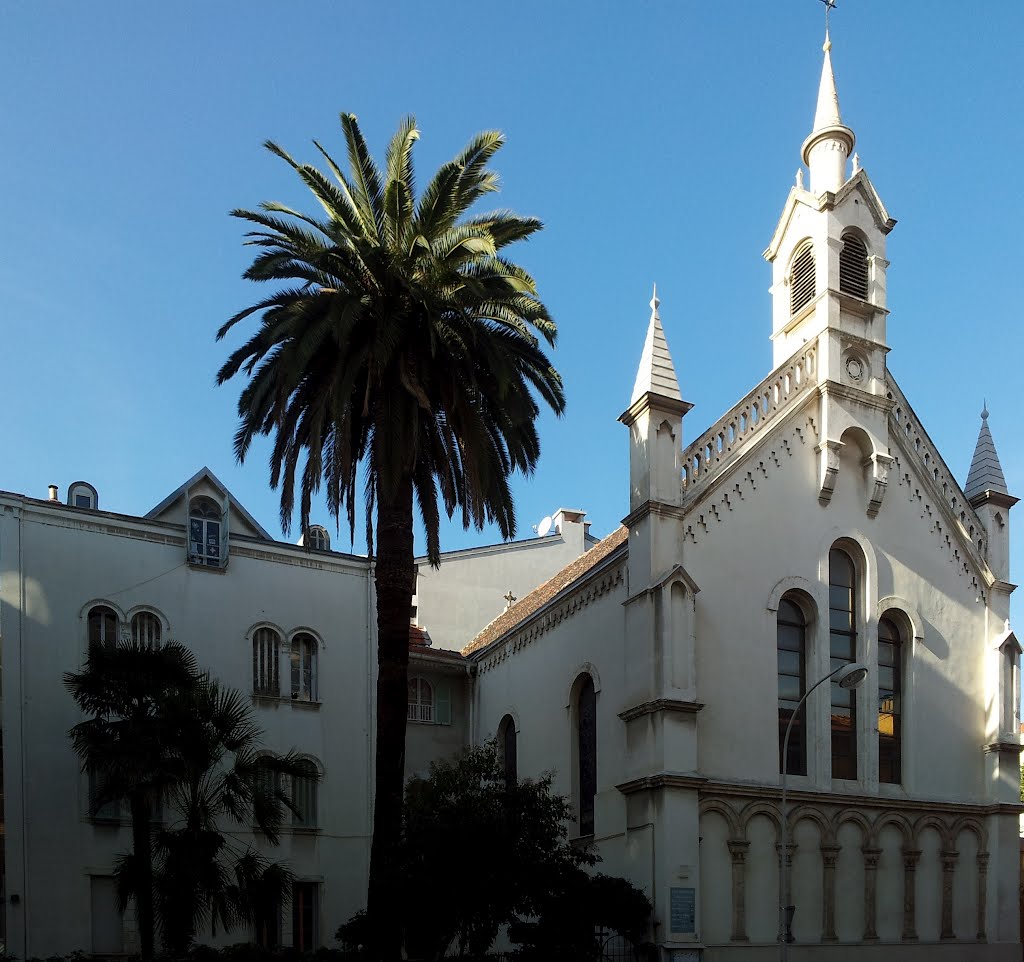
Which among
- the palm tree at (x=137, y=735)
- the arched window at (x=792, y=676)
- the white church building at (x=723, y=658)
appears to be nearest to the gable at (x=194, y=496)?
the white church building at (x=723, y=658)

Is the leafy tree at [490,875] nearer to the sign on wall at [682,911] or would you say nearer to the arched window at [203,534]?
the sign on wall at [682,911]

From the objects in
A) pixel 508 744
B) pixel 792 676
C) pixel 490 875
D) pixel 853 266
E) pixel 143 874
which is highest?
pixel 853 266

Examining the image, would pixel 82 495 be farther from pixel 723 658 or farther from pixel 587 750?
pixel 723 658

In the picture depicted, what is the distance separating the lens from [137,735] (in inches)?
980

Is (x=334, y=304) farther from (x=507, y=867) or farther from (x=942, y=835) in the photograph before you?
(x=942, y=835)

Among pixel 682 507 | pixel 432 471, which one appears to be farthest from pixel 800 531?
pixel 432 471

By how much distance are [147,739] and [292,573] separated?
9597 millimetres

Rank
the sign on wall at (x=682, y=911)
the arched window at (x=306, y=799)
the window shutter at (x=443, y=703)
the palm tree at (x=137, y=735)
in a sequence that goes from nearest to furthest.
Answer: the palm tree at (x=137, y=735) < the sign on wall at (x=682, y=911) < the arched window at (x=306, y=799) < the window shutter at (x=443, y=703)

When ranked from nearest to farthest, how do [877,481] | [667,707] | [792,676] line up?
[667,707]
[792,676]
[877,481]

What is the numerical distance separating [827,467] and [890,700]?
6.11 metres

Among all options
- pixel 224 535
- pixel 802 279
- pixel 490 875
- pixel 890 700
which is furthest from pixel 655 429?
pixel 224 535

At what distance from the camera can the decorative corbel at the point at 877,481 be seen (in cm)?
3109

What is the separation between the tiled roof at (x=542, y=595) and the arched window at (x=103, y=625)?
447 inches

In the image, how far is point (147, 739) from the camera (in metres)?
24.9
